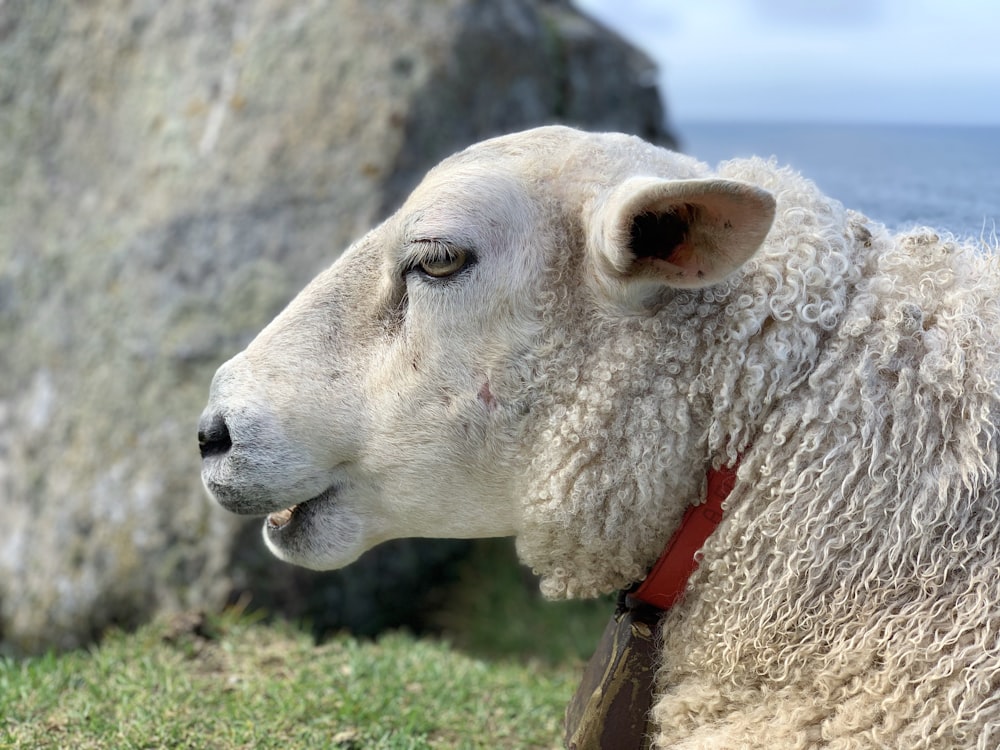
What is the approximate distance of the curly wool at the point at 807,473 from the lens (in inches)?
78.6

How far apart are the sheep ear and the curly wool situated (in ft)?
0.31

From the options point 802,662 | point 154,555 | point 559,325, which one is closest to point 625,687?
point 802,662

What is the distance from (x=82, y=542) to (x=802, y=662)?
3605mm

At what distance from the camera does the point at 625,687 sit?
2.38 m

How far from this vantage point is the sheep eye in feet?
7.51

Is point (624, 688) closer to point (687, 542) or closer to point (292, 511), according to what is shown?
point (687, 542)

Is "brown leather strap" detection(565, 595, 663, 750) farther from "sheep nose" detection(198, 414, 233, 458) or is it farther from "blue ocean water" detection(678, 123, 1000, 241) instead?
"blue ocean water" detection(678, 123, 1000, 241)

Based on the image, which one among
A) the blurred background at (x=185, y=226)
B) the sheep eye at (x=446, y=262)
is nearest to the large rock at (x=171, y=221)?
the blurred background at (x=185, y=226)

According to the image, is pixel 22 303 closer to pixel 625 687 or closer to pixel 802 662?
pixel 625 687

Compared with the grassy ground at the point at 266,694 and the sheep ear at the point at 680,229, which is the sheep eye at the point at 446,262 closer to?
the sheep ear at the point at 680,229

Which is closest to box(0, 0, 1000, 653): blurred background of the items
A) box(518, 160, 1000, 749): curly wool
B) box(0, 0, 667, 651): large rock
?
box(0, 0, 667, 651): large rock

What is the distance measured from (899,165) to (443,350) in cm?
209

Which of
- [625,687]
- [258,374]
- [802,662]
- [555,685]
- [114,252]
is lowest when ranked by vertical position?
[555,685]

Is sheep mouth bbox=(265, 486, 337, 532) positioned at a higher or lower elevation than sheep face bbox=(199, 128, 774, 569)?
lower
